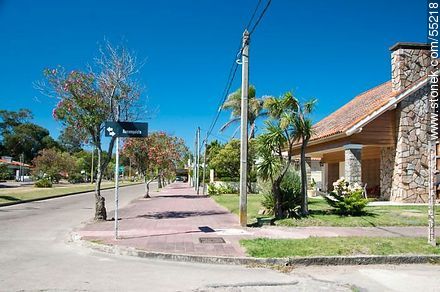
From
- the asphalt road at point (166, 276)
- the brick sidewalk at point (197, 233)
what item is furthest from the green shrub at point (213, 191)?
the asphalt road at point (166, 276)

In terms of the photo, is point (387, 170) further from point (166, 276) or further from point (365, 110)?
point (166, 276)

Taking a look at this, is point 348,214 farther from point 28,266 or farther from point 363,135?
point 28,266

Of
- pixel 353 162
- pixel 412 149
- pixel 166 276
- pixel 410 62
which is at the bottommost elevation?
pixel 166 276

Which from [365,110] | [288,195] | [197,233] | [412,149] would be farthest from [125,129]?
[412,149]

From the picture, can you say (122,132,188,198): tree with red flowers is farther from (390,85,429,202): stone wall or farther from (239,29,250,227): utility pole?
(239,29,250,227): utility pole

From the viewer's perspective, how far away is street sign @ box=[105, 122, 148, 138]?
36.8 ft

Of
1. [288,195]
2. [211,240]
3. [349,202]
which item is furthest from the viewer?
[349,202]

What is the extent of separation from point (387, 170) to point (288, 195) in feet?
31.6

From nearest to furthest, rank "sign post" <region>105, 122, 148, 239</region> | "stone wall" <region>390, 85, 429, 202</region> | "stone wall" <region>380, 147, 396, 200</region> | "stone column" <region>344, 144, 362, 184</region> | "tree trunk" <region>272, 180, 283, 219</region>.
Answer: "sign post" <region>105, 122, 148, 239</region> → "tree trunk" <region>272, 180, 283, 219</region> → "stone column" <region>344, 144, 362, 184</region> → "stone wall" <region>390, 85, 429, 202</region> → "stone wall" <region>380, 147, 396, 200</region>

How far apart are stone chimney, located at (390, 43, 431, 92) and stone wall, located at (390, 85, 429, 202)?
0.68m

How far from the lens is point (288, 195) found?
597 inches

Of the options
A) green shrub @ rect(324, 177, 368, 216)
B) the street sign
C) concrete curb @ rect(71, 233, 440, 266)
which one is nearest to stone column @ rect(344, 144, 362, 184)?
green shrub @ rect(324, 177, 368, 216)

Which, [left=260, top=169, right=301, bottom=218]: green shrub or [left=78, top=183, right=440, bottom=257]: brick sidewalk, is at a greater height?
[left=260, top=169, right=301, bottom=218]: green shrub

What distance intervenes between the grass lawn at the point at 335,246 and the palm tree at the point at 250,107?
24.9 m
